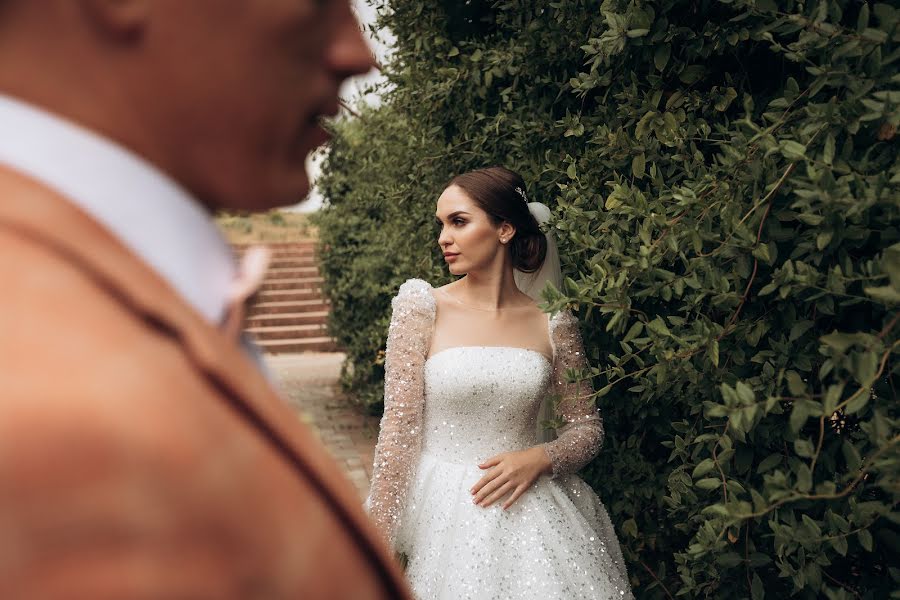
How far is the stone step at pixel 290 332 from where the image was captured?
1310 centimetres

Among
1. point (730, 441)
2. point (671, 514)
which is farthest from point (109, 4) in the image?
point (671, 514)

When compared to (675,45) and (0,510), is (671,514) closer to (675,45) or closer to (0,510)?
(675,45)

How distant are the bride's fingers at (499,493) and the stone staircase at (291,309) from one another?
8748 mm

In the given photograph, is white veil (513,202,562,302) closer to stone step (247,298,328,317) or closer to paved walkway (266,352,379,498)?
paved walkway (266,352,379,498)

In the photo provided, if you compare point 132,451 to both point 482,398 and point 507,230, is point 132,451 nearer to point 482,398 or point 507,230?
point 482,398

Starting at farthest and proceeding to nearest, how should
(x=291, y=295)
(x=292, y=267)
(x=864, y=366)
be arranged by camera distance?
(x=292, y=267)
(x=291, y=295)
(x=864, y=366)

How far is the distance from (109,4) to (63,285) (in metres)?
0.19

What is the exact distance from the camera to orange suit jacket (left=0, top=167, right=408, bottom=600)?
18.4 inches

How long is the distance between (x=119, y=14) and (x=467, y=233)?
292 cm

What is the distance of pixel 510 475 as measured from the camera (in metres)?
3.24

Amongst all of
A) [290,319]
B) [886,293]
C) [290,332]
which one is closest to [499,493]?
[886,293]

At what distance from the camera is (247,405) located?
22.1 inches

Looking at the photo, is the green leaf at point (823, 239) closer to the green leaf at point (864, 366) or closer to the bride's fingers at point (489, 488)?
the green leaf at point (864, 366)

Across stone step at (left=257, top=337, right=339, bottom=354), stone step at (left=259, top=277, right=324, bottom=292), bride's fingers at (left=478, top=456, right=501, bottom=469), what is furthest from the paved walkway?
bride's fingers at (left=478, top=456, right=501, bottom=469)
